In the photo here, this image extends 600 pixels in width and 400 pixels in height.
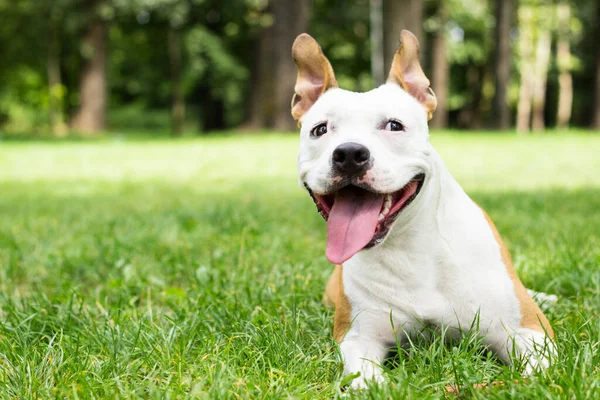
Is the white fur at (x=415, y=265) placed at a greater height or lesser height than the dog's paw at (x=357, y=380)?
greater

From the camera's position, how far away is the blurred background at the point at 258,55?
62.7ft

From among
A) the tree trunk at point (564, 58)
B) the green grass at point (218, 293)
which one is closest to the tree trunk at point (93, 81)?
the green grass at point (218, 293)

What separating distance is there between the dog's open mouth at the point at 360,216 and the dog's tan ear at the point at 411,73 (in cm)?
49

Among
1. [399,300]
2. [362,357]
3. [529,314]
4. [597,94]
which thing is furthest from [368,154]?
[597,94]

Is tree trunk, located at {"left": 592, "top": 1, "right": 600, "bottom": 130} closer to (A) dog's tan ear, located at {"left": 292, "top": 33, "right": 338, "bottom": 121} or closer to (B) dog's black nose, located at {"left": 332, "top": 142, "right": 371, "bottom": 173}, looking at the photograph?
(A) dog's tan ear, located at {"left": 292, "top": 33, "right": 338, "bottom": 121}

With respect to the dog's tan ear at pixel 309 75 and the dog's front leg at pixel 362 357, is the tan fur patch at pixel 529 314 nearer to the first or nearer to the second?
the dog's front leg at pixel 362 357

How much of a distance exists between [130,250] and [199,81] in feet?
75.8

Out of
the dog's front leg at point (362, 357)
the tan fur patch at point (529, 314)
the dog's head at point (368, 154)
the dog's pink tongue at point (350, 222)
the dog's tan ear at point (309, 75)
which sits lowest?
the dog's front leg at point (362, 357)

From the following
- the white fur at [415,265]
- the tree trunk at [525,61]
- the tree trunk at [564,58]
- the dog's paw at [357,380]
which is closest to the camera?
the dog's paw at [357,380]

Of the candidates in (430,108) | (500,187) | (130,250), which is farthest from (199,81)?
(430,108)

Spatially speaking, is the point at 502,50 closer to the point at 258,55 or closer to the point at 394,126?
the point at 258,55

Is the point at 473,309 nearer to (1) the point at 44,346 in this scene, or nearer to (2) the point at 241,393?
(2) the point at 241,393

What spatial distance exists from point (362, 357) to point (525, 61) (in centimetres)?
3270

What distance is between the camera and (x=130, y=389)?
2238 mm
